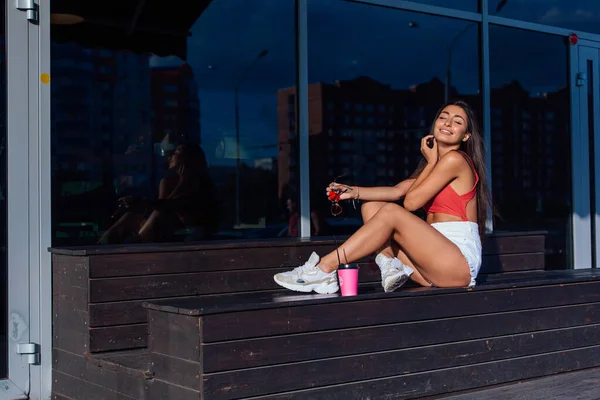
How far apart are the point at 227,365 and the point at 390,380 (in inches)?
34.9

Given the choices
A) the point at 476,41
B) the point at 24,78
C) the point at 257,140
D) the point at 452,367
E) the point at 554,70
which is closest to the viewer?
the point at 452,367

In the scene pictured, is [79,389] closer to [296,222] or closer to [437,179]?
[296,222]

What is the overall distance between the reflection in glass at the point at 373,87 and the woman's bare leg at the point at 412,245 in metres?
1.40

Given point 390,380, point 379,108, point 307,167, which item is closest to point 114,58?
point 307,167

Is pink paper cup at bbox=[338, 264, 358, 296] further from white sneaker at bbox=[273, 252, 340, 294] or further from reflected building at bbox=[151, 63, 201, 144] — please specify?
reflected building at bbox=[151, 63, 201, 144]

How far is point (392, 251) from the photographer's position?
459cm

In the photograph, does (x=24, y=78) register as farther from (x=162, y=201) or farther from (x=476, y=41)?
(x=476, y=41)

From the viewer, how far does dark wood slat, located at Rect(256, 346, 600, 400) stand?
12.1ft

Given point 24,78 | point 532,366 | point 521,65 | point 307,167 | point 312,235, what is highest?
point 521,65

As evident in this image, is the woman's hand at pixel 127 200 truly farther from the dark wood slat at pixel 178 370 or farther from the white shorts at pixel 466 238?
the white shorts at pixel 466 238

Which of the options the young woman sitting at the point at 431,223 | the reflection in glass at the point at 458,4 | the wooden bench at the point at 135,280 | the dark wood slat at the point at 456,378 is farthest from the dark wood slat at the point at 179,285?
the reflection in glass at the point at 458,4

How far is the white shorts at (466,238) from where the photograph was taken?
14.5ft

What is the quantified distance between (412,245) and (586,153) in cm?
347

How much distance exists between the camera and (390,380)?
3848 millimetres
